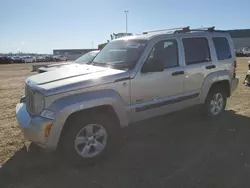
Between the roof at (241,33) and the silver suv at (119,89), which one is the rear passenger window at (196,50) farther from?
the roof at (241,33)

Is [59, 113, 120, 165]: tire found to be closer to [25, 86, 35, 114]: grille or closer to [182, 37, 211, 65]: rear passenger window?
[25, 86, 35, 114]: grille

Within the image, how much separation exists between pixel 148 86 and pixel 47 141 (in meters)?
1.94

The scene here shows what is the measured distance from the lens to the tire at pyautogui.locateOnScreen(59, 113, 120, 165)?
3.82 m

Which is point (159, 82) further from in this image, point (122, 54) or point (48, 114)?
point (48, 114)

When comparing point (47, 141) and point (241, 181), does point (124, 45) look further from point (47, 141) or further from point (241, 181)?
point (241, 181)

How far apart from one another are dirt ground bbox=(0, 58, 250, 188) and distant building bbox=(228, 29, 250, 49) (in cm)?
9189

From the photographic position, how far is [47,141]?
144 inches

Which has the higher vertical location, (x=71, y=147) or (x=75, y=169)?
(x=71, y=147)

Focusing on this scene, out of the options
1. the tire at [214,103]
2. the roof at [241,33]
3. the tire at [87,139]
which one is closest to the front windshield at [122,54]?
the tire at [87,139]

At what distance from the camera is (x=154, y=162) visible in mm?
4176

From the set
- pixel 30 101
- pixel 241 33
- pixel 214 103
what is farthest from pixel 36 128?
pixel 241 33

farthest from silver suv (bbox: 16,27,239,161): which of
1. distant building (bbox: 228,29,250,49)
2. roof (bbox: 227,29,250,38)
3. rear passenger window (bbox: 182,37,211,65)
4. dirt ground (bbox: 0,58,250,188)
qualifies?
roof (bbox: 227,29,250,38)

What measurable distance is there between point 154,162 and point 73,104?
5.18 ft

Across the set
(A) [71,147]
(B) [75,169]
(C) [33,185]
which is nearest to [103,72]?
(A) [71,147]
